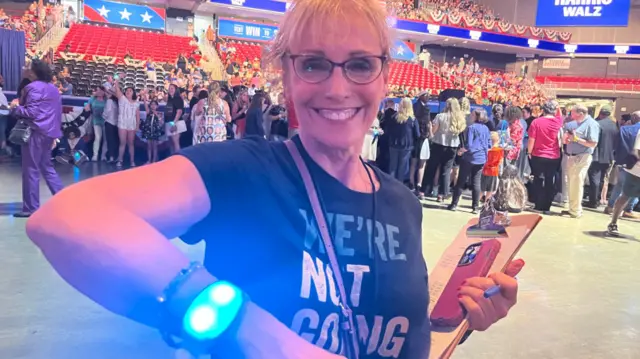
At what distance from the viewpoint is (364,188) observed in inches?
35.7

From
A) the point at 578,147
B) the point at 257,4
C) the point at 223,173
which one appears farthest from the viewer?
the point at 257,4

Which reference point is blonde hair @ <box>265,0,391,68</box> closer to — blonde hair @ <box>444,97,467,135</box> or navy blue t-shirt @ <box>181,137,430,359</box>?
navy blue t-shirt @ <box>181,137,430,359</box>

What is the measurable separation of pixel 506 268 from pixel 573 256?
14.2 feet

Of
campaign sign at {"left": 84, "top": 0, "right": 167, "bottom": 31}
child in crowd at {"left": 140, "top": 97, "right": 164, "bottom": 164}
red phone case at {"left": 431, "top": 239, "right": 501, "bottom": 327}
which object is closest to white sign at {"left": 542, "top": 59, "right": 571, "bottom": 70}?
campaign sign at {"left": 84, "top": 0, "right": 167, "bottom": 31}

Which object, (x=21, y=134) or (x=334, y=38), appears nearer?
(x=334, y=38)

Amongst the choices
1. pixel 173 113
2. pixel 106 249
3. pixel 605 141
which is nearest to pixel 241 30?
pixel 173 113

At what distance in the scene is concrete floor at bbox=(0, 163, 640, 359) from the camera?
101 inches

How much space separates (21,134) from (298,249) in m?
4.64

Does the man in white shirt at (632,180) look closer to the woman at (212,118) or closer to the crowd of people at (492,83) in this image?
the woman at (212,118)

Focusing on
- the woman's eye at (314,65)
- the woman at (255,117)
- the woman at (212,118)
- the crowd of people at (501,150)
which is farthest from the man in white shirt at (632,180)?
the woman's eye at (314,65)

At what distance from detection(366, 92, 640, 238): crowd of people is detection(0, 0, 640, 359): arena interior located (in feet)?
0.09

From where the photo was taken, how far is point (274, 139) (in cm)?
319

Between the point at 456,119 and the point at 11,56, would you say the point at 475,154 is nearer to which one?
the point at 456,119

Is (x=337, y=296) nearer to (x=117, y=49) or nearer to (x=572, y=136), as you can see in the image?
(x=572, y=136)
